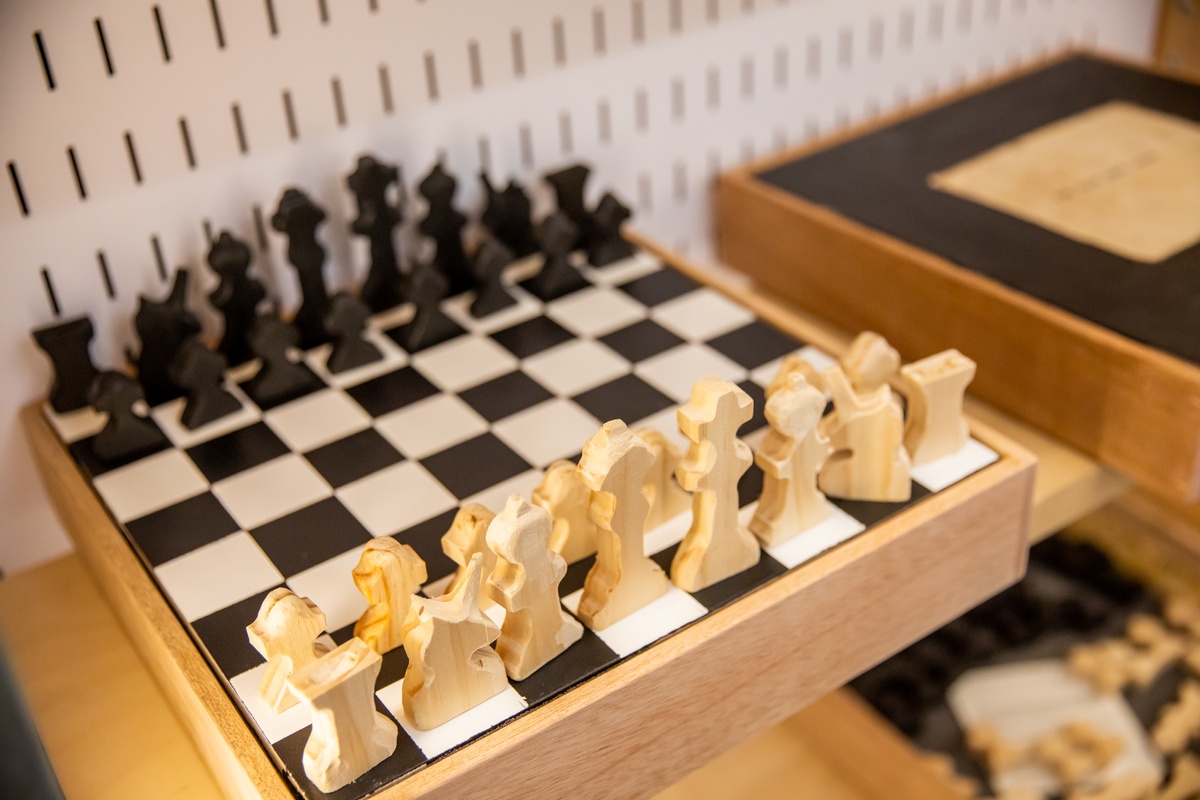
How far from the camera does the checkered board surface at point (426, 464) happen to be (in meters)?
0.94

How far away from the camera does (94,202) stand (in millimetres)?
1267

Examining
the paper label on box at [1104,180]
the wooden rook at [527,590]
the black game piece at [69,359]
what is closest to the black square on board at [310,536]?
the wooden rook at [527,590]

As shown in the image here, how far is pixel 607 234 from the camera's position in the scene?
1.51 meters

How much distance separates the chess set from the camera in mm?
860

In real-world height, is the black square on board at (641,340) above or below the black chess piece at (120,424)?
below

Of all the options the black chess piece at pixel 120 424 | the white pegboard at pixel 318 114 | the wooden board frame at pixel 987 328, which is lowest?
the wooden board frame at pixel 987 328

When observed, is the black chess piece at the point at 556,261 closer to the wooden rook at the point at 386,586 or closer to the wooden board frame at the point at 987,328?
the wooden board frame at the point at 987,328

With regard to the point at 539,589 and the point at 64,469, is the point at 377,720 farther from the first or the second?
the point at 64,469

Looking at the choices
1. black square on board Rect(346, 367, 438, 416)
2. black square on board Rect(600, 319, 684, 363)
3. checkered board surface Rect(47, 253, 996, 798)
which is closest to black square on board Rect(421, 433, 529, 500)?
checkered board surface Rect(47, 253, 996, 798)

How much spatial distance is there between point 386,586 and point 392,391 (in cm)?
42

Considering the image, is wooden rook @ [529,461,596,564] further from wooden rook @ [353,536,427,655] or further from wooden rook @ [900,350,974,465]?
wooden rook @ [900,350,974,465]

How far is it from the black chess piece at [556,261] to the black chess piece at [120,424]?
1.63 ft

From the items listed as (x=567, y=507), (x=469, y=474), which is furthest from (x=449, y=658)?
(x=469, y=474)

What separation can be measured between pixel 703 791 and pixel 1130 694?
2.29 feet
